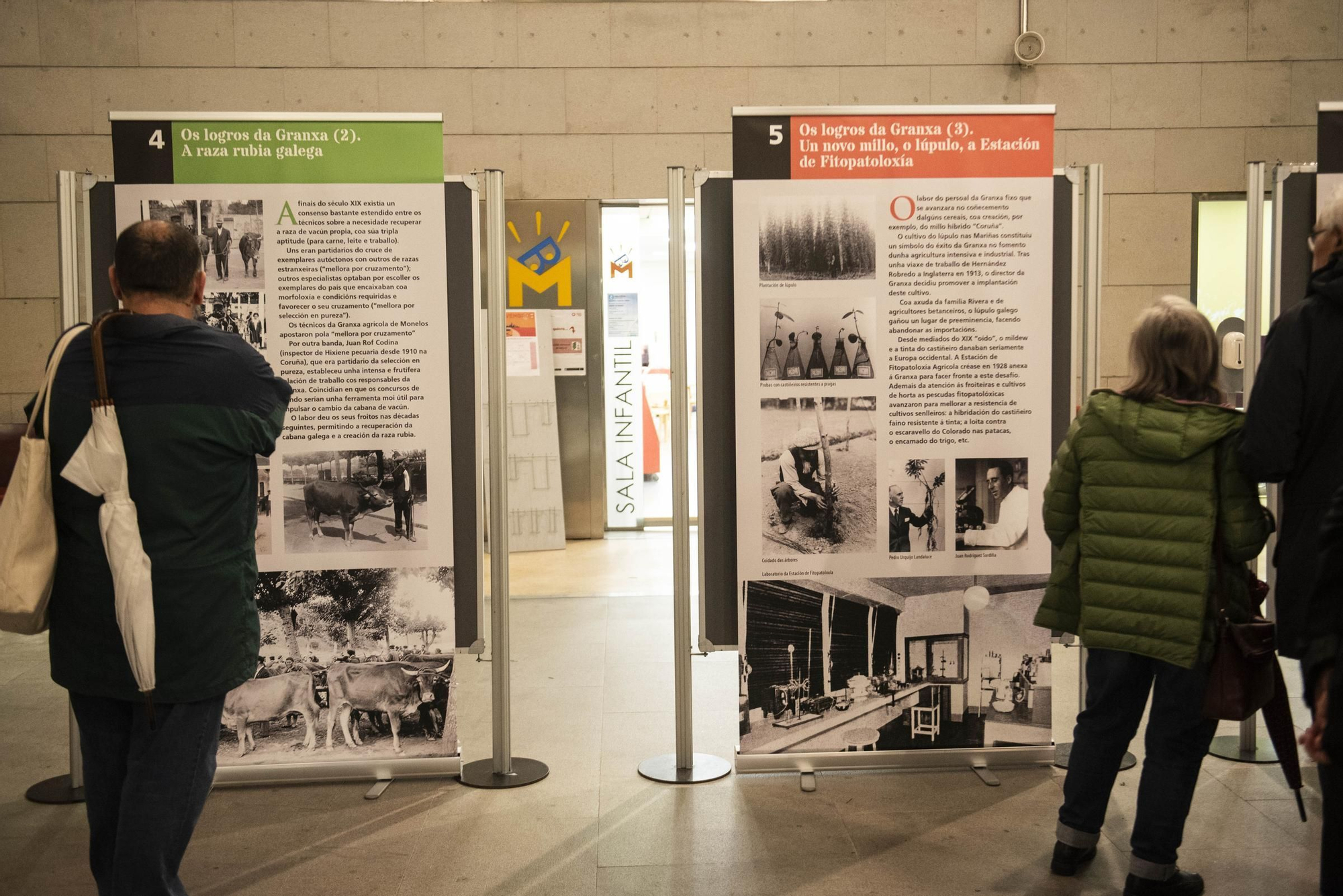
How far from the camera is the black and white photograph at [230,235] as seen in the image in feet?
11.6

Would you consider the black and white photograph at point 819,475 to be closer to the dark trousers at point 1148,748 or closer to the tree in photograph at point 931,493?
the tree in photograph at point 931,493

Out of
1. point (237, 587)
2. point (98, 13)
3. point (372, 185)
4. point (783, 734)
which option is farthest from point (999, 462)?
point (98, 13)

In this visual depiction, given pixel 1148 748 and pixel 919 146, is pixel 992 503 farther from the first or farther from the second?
pixel 919 146

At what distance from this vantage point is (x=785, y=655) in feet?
12.1

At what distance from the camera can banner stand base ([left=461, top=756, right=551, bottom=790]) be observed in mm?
3695

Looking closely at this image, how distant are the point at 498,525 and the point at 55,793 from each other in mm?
1615

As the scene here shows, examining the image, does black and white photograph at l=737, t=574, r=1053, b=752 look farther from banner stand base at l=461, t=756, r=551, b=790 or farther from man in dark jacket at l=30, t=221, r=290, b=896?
man in dark jacket at l=30, t=221, r=290, b=896

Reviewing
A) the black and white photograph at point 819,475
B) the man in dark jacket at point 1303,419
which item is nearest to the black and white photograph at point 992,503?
the black and white photograph at point 819,475

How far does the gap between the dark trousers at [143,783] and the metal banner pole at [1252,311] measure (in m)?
3.10

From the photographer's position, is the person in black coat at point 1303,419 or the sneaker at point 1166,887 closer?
the person in black coat at point 1303,419

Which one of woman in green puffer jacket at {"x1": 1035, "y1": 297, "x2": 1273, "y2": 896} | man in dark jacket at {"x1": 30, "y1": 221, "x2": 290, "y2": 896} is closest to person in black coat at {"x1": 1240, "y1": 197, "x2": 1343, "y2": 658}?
woman in green puffer jacket at {"x1": 1035, "y1": 297, "x2": 1273, "y2": 896}

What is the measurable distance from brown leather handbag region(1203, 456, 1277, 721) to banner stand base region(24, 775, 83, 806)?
3247 mm

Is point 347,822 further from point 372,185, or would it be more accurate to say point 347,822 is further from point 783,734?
point 372,185

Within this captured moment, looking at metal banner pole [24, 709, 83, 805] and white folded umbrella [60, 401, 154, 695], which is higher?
white folded umbrella [60, 401, 154, 695]
